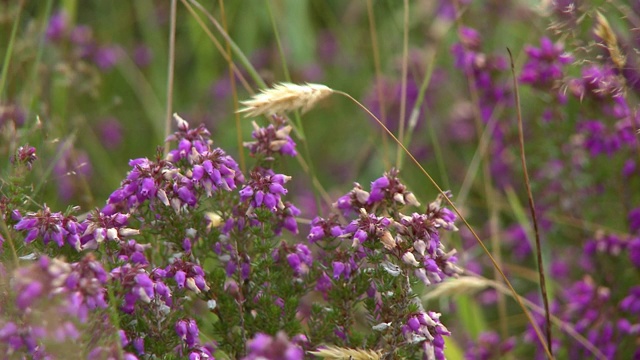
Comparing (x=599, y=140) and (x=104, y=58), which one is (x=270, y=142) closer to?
(x=599, y=140)

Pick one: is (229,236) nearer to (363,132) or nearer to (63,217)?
(63,217)

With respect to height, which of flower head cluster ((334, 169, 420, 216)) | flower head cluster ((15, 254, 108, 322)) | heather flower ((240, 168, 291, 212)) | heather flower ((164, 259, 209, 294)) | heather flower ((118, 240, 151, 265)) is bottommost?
heather flower ((164, 259, 209, 294))

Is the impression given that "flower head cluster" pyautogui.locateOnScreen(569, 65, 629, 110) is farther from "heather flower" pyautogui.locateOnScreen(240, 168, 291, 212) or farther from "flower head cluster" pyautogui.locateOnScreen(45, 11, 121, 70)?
"flower head cluster" pyautogui.locateOnScreen(45, 11, 121, 70)

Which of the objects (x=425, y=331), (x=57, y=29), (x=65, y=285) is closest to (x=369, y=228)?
(x=425, y=331)

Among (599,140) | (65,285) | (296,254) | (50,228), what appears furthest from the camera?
(599,140)

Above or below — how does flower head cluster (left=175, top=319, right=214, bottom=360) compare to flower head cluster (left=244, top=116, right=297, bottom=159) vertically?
below

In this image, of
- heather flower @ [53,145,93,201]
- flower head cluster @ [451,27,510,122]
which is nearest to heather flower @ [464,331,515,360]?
flower head cluster @ [451,27,510,122]

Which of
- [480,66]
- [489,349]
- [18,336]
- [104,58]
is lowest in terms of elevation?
[489,349]

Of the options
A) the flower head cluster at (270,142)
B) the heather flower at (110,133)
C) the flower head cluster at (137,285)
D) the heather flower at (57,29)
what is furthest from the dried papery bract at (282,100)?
Answer: the heather flower at (110,133)
